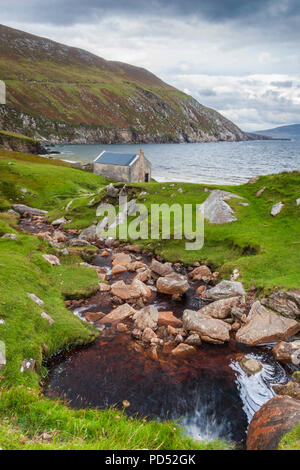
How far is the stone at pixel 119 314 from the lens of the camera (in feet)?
61.9

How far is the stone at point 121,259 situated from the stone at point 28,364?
15.8 meters

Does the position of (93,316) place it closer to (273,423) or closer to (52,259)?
(52,259)

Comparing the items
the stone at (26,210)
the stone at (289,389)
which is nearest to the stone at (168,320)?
the stone at (289,389)

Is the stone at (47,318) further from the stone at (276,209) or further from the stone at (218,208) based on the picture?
the stone at (276,209)

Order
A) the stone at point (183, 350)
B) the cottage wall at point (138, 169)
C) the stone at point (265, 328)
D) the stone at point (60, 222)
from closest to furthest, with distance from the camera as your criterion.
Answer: the stone at point (183, 350) < the stone at point (265, 328) < the stone at point (60, 222) < the cottage wall at point (138, 169)

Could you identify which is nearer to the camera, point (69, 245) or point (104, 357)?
point (104, 357)

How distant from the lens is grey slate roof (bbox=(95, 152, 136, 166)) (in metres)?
63.4

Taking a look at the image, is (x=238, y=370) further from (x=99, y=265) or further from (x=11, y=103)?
(x=11, y=103)

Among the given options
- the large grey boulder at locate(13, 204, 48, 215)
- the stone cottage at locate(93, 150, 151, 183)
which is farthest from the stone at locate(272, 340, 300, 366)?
the stone cottage at locate(93, 150, 151, 183)

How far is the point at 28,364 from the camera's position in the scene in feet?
41.5
